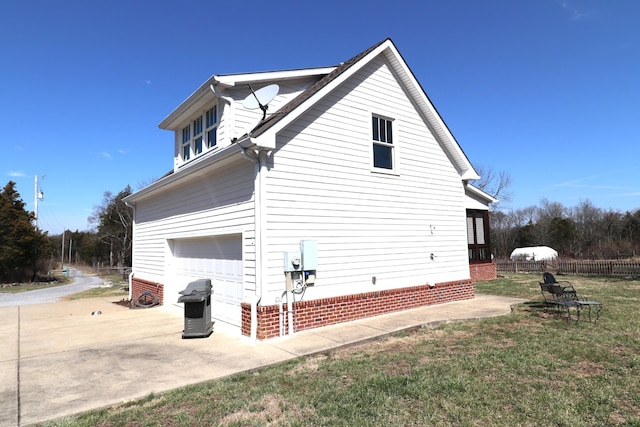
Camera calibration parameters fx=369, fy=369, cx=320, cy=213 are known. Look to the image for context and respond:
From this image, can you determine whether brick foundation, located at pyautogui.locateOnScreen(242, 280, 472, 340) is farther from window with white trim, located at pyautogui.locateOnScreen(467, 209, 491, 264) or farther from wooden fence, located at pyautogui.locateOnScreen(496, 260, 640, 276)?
wooden fence, located at pyautogui.locateOnScreen(496, 260, 640, 276)

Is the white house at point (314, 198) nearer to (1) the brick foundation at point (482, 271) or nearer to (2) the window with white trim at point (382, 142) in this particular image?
(2) the window with white trim at point (382, 142)

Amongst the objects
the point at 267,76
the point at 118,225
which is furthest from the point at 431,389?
the point at 118,225

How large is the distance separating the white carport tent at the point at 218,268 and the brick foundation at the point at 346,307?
1147 millimetres

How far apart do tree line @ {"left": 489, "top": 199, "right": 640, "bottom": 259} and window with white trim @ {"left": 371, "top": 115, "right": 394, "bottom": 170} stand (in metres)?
40.8

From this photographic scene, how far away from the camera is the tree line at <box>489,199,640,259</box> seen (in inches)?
1891

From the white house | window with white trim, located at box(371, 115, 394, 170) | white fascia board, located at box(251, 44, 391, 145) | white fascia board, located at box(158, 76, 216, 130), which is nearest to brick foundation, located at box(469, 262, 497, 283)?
the white house

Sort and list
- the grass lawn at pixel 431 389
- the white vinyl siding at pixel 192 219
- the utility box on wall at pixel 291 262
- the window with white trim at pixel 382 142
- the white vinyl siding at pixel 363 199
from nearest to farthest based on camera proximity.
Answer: the grass lawn at pixel 431 389 → the utility box on wall at pixel 291 262 → the white vinyl siding at pixel 192 219 → the white vinyl siding at pixel 363 199 → the window with white trim at pixel 382 142

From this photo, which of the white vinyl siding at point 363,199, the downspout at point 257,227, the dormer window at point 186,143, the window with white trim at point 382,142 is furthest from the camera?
the dormer window at point 186,143

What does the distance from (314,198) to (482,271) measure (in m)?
14.5

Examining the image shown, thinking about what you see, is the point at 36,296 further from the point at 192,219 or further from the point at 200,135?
the point at 200,135

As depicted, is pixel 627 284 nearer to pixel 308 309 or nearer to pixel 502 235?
pixel 308 309

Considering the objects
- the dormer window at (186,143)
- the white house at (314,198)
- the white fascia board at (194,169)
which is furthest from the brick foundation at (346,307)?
the dormer window at (186,143)

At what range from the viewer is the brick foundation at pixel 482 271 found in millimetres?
19281

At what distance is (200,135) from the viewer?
1153 cm
